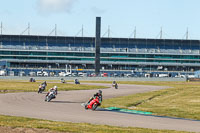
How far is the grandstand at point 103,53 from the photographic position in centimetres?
16588

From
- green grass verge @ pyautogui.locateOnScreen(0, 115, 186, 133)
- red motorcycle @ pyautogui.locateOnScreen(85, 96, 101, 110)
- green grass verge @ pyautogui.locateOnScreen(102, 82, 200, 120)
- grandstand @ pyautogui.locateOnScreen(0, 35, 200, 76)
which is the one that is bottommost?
green grass verge @ pyautogui.locateOnScreen(102, 82, 200, 120)

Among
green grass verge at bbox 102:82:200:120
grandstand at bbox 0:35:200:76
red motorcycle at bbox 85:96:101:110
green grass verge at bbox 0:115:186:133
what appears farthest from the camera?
grandstand at bbox 0:35:200:76

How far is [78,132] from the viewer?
54.3 ft

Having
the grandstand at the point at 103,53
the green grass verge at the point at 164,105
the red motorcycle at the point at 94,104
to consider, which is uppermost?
the grandstand at the point at 103,53

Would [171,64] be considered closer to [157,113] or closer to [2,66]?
[2,66]

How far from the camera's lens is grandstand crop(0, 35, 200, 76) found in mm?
165875

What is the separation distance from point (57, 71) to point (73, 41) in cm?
2028

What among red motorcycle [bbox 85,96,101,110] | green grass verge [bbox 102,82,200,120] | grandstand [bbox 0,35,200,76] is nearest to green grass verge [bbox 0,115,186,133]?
green grass verge [bbox 102,82,200,120]

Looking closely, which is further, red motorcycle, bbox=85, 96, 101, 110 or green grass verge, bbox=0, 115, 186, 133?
red motorcycle, bbox=85, 96, 101, 110

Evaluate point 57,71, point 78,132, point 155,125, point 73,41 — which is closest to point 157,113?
point 155,125

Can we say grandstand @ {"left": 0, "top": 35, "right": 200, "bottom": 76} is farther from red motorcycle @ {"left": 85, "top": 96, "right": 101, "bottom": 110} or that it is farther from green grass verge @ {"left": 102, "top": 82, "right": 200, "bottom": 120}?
red motorcycle @ {"left": 85, "top": 96, "right": 101, "bottom": 110}

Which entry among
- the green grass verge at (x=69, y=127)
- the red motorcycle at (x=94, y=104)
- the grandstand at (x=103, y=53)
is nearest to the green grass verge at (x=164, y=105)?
the red motorcycle at (x=94, y=104)

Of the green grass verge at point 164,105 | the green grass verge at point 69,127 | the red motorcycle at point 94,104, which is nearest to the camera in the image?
the green grass verge at point 69,127

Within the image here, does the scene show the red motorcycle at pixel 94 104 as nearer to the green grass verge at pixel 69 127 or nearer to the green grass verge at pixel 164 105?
the green grass verge at pixel 164 105
